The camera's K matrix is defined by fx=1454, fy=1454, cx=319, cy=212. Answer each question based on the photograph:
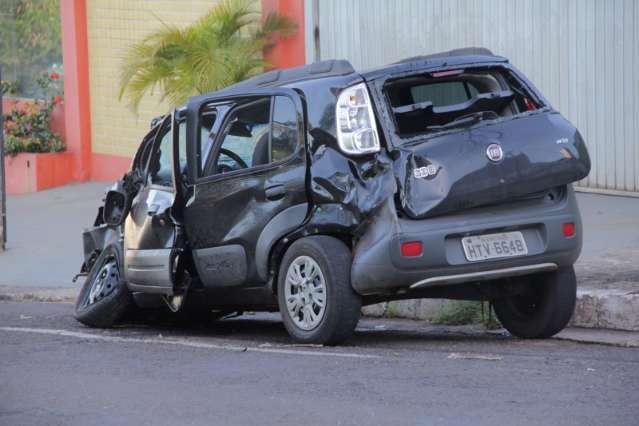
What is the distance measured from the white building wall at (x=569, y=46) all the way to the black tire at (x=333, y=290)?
6.40 meters

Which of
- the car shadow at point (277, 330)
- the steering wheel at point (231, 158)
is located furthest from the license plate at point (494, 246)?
the steering wheel at point (231, 158)

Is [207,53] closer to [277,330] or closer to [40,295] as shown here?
[40,295]

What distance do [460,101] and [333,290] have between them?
154 centimetres

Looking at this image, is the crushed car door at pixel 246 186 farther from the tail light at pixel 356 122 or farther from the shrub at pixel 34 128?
the shrub at pixel 34 128

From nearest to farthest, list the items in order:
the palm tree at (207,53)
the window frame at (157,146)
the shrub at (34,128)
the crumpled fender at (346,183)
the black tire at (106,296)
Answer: the crumpled fender at (346,183), the window frame at (157,146), the black tire at (106,296), the palm tree at (207,53), the shrub at (34,128)

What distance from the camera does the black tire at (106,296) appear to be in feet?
33.3

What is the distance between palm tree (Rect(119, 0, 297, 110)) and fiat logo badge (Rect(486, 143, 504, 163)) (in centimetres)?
838

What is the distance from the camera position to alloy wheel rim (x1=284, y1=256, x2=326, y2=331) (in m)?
8.20

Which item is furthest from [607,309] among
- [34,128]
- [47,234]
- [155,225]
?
[34,128]

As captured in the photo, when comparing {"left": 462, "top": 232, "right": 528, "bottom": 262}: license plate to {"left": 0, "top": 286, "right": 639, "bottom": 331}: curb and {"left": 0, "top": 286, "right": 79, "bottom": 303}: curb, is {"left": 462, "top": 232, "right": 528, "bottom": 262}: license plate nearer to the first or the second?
{"left": 0, "top": 286, "right": 639, "bottom": 331}: curb

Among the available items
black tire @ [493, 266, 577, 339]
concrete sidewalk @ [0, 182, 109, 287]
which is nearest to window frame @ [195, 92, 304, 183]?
black tire @ [493, 266, 577, 339]

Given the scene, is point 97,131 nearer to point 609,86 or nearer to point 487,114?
point 609,86

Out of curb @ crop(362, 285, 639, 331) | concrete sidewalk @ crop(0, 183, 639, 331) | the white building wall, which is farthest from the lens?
the white building wall

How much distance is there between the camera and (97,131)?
2081 cm
